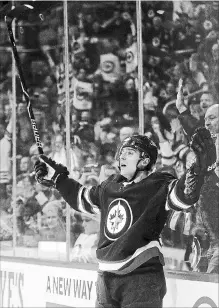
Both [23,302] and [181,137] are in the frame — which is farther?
[23,302]

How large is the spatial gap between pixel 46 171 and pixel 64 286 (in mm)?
780

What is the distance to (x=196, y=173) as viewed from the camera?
2506 millimetres

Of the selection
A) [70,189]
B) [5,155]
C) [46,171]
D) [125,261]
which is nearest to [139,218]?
[125,261]

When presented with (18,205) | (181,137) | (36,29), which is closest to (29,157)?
(18,205)

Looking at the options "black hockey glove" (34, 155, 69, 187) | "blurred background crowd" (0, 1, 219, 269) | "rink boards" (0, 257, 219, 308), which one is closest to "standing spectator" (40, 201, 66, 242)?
"blurred background crowd" (0, 1, 219, 269)

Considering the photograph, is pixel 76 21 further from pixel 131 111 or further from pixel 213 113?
pixel 213 113

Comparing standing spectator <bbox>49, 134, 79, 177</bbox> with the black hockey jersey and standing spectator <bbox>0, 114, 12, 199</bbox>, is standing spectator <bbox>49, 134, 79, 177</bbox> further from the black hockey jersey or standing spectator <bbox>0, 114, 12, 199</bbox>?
the black hockey jersey

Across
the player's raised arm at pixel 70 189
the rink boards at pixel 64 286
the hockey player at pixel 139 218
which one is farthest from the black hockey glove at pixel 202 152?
the player's raised arm at pixel 70 189

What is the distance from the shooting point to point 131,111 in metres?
3.33

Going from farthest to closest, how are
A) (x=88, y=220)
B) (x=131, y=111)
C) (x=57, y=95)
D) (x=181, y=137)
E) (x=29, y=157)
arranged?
(x=29, y=157)
(x=57, y=95)
(x=88, y=220)
(x=131, y=111)
(x=181, y=137)

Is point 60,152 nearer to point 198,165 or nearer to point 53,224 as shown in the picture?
point 53,224

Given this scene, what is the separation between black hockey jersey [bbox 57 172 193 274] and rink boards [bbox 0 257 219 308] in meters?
0.24

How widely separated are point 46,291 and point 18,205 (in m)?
0.64

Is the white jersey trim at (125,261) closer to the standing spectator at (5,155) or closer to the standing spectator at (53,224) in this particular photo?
the standing spectator at (53,224)
